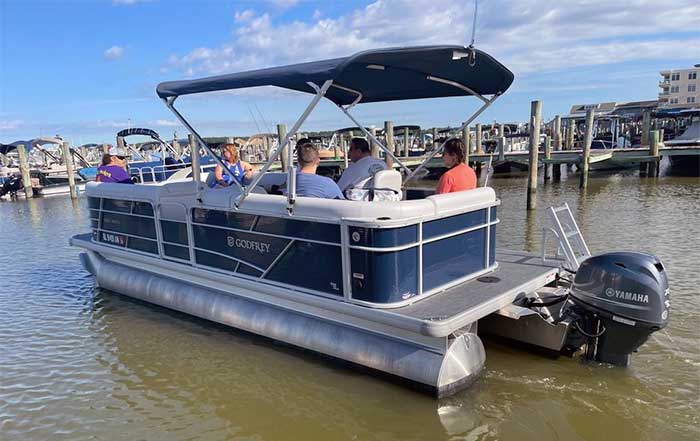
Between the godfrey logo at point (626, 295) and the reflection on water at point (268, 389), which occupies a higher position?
the godfrey logo at point (626, 295)

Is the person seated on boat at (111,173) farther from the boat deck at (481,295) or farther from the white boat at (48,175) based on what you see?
the white boat at (48,175)

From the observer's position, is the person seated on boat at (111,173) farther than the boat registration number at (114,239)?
Yes

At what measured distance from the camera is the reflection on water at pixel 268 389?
12.6 feet

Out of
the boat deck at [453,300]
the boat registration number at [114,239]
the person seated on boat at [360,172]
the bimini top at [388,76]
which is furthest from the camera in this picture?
the boat registration number at [114,239]

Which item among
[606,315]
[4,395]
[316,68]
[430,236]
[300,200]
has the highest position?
[316,68]

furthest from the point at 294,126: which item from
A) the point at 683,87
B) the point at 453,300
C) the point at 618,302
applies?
the point at 683,87

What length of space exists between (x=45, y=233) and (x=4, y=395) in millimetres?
9926

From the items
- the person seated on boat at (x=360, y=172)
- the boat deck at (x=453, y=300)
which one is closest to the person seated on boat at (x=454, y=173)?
the person seated on boat at (x=360, y=172)

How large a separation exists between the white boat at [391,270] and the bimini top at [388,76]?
2cm

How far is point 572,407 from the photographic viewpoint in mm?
3965

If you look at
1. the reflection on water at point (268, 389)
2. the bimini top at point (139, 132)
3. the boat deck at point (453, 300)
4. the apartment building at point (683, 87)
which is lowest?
the reflection on water at point (268, 389)

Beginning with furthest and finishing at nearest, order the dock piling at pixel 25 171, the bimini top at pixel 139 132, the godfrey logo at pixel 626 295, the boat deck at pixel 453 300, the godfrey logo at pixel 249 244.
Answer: the dock piling at pixel 25 171
the bimini top at pixel 139 132
the godfrey logo at pixel 249 244
the boat deck at pixel 453 300
the godfrey logo at pixel 626 295

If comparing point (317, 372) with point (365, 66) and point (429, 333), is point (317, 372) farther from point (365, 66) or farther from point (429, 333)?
point (365, 66)

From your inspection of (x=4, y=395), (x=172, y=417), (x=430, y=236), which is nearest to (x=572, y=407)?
(x=430, y=236)
